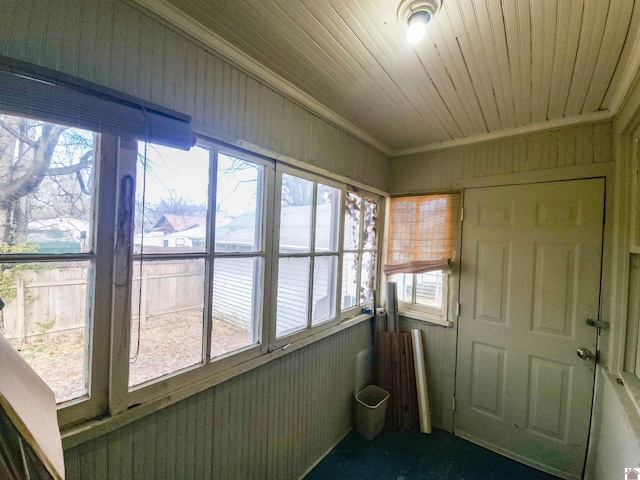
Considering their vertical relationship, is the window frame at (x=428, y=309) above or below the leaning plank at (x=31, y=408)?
below

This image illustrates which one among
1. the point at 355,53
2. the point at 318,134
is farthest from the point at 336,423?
the point at 355,53

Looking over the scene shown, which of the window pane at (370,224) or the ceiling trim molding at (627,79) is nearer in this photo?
the ceiling trim molding at (627,79)

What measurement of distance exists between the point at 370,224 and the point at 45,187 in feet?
6.77

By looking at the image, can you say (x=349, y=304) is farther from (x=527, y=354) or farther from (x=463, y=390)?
(x=527, y=354)

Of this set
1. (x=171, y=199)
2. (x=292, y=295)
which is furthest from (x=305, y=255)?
(x=171, y=199)

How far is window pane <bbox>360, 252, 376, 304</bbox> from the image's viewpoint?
2.36 metres

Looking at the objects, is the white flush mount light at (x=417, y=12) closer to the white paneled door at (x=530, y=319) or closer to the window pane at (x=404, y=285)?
the white paneled door at (x=530, y=319)

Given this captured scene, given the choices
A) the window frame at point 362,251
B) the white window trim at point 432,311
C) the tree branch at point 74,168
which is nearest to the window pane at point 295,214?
the window frame at point 362,251

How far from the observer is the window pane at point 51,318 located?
790mm

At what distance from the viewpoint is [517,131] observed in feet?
6.35

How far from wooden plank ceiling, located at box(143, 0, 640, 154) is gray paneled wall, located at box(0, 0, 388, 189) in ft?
0.42

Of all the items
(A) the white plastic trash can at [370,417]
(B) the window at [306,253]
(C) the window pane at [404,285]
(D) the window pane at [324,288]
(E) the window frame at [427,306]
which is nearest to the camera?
(B) the window at [306,253]

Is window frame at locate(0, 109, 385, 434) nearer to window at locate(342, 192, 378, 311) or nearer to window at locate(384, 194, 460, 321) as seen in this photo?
window at locate(342, 192, 378, 311)

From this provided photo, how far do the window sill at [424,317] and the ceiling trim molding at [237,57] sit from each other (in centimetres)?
169
